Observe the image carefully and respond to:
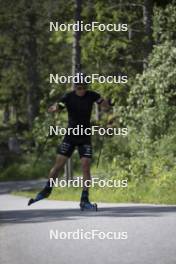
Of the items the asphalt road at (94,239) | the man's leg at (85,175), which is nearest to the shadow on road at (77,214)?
the asphalt road at (94,239)

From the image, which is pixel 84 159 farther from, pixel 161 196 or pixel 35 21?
pixel 35 21

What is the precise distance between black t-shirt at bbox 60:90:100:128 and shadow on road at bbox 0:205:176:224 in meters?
1.25

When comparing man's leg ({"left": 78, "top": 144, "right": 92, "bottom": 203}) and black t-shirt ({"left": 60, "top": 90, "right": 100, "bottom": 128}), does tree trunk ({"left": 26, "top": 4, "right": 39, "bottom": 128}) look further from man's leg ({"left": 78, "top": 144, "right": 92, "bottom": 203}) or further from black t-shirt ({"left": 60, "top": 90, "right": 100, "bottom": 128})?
black t-shirt ({"left": 60, "top": 90, "right": 100, "bottom": 128})

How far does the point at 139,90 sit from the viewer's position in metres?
22.5

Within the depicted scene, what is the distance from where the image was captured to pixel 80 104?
11750 millimetres

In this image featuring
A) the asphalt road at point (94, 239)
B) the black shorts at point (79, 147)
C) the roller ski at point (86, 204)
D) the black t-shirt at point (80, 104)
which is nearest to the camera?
the asphalt road at point (94, 239)

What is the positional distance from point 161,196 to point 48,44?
104ft

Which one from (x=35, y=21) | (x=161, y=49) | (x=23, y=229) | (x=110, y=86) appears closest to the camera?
(x=23, y=229)

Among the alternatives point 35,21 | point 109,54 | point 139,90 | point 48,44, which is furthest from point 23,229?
point 48,44

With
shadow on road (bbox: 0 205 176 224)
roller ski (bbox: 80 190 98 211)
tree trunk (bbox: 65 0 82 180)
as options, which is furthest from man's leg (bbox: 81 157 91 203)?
tree trunk (bbox: 65 0 82 180)

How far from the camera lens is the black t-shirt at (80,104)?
38.5ft

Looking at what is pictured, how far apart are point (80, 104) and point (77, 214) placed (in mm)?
1432

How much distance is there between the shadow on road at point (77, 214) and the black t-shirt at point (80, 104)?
1246 millimetres

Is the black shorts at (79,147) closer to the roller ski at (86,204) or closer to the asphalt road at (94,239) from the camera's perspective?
the roller ski at (86,204)
